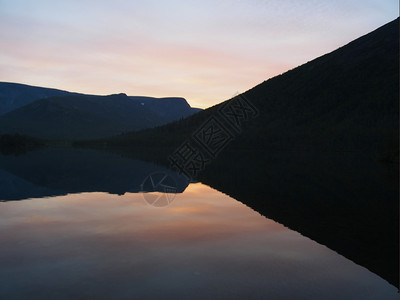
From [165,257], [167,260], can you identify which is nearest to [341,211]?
[165,257]

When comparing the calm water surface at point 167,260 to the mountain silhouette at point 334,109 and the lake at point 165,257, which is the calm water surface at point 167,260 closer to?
the lake at point 165,257

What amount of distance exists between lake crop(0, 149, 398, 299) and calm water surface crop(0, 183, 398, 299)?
0.09ft

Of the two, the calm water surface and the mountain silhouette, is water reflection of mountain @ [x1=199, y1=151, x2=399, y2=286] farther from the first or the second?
the mountain silhouette

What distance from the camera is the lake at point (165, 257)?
1005cm

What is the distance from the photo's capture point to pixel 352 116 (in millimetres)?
150375

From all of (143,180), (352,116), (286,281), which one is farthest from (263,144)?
(286,281)

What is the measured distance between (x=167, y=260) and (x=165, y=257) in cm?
33

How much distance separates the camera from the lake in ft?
33.0

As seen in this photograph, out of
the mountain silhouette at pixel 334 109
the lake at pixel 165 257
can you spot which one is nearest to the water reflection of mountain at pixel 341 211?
the lake at pixel 165 257

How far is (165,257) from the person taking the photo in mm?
12781

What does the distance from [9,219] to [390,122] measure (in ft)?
447

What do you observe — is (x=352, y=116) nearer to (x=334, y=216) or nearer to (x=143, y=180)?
(x=143, y=180)

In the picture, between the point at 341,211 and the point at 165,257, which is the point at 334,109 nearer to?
the point at 341,211

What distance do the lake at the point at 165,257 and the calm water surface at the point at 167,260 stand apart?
29mm
